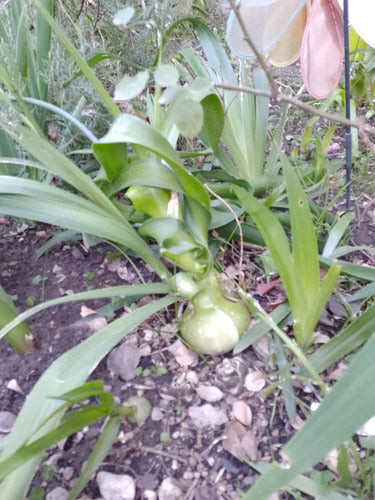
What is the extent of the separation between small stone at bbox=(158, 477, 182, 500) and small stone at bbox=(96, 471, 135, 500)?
0.16 ft

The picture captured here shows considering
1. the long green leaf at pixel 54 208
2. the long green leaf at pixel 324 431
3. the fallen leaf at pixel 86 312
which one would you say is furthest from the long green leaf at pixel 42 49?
the long green leaf at pixel 324 431

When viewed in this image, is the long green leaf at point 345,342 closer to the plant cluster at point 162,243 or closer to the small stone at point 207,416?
the plant cluster at point 162,243

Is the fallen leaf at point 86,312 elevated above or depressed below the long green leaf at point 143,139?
below

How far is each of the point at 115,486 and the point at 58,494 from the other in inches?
3.9

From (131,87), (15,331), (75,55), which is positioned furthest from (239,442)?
(75,55)

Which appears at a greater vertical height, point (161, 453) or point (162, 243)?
point (162, 243)

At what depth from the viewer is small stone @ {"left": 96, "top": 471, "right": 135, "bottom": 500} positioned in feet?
2.41

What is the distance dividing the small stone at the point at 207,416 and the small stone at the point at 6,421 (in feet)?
1.17

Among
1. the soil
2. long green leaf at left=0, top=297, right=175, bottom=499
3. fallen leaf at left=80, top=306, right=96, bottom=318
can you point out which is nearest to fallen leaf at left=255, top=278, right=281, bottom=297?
the soil

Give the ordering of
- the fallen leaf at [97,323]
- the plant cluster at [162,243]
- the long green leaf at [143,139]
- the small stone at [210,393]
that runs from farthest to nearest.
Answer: the fallen leaf at [97,323] → the small stone at [210,393] → the long green leaf at [143,139] → the plant cluster at [162,243]

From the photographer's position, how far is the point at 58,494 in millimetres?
739

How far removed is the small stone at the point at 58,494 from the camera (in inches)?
28.9

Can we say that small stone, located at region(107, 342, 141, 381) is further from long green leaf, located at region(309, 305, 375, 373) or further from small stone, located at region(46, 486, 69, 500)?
long green leaf, located at region(309, 305, 375, 373)

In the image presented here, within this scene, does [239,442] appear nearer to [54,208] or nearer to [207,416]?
[207,416]
